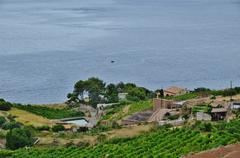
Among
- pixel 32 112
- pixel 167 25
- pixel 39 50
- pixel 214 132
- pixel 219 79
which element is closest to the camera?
pixel 214 132

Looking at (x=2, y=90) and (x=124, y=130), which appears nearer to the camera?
(x=124, y=130)

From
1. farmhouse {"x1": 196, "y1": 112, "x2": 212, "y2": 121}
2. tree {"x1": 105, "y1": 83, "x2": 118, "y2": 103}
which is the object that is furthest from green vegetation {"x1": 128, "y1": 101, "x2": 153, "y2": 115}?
tree {"x1": 105, "y1": 83, "x2": 118, "y2": 103}

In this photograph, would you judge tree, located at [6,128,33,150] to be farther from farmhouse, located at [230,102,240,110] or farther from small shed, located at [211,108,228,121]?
farmhouse, located at [230,102,240,110]

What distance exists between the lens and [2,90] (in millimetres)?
50250

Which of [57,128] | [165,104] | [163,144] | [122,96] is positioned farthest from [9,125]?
[122,96]

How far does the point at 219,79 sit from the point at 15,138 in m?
30.8

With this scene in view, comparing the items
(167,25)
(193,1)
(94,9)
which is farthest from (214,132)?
(193,1)

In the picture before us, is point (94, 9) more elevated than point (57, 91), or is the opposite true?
point (94, 9)

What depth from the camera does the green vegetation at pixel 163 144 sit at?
17500mm

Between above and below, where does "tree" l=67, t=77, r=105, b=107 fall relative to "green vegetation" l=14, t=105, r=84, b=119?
above

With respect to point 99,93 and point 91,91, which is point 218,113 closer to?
point 91,91

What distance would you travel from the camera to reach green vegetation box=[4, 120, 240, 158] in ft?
57.4

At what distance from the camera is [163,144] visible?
1877 cm

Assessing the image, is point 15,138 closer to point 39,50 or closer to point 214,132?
point 214,132
